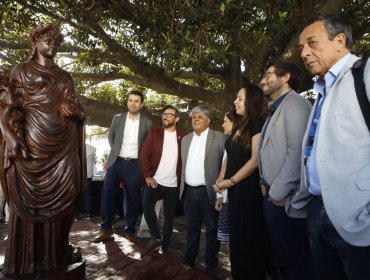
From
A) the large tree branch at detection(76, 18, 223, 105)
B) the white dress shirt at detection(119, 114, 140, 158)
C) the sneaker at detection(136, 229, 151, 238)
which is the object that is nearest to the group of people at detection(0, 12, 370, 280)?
the white dress shirt at detection(119, 114, 140, 158)

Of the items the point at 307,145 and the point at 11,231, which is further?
the point at 11,231

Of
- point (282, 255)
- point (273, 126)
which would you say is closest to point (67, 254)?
point (282, 255)

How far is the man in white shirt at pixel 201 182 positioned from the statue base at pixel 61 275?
1421mm

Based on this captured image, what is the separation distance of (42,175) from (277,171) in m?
1.85

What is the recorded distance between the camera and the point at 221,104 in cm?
841

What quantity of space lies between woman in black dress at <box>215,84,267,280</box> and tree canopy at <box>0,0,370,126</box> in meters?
1.08

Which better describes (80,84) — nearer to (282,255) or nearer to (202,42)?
(202,42)

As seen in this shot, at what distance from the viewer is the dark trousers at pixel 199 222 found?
389cm

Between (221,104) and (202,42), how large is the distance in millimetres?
3988

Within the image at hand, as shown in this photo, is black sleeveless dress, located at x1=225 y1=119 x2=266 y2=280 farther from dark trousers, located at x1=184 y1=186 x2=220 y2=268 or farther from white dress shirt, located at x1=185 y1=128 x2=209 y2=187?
white dress shirt, located at x1=185 y1=128 x2=209 y2=187

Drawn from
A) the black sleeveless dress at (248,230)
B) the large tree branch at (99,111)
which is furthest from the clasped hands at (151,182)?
the large tree branch at (99,111)

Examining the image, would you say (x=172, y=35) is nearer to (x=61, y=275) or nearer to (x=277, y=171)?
(x=277, y=171)

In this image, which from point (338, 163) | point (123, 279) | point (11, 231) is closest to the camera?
point (338, 163)

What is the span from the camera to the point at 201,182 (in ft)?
13.2
